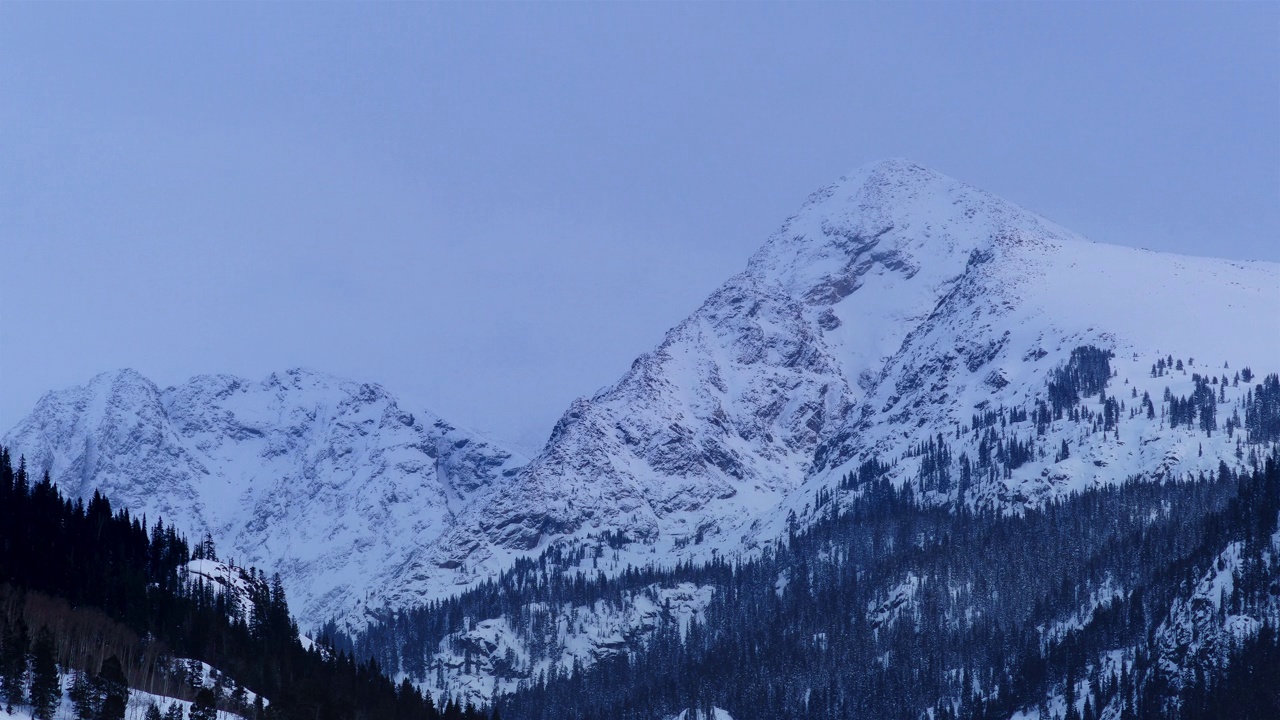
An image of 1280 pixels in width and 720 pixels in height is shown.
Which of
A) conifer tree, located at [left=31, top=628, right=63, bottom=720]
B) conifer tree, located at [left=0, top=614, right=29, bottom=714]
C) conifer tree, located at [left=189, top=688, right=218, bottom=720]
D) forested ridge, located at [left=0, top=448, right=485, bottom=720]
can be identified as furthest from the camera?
conifer tree, located at [left=189, top=688, right=218, bottom=720]

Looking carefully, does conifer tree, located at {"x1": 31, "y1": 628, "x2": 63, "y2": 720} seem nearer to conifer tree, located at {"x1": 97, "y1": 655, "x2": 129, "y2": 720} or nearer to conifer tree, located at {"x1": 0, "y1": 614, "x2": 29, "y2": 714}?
conifer tree, located at {"x1": 0, "y1": 614, "x2": 29, "y2": 714}

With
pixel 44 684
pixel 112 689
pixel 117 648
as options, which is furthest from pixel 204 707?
pixel 117 648

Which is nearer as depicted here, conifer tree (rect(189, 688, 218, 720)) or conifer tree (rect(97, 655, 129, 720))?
conifer tree (rect(97, 655, 129, 720))

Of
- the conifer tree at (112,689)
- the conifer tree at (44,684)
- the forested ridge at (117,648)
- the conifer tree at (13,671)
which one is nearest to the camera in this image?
the conifer tree at (44,684)

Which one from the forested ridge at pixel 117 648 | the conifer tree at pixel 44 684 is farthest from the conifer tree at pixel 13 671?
the conifer tree at pixel 44 684

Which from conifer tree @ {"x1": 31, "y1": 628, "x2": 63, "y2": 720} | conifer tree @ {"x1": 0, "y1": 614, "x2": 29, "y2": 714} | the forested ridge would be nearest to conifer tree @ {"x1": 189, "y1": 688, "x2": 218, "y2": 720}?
the forested ridge

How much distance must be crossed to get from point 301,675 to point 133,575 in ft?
76.5

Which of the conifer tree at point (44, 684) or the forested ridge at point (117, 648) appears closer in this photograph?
the conifer tree at point (44, 684)

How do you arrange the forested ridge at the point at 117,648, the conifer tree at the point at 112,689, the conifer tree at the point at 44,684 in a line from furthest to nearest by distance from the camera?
1. the forested ridge at the point at 117,648
2. the conifer tree at the point at 112,689
3. the conifer tree at the point at 44,684

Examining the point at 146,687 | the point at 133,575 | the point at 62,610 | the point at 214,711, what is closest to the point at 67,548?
the point at 133,575

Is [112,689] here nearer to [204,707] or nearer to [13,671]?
[204,707]

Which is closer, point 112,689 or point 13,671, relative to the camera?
point 13,671

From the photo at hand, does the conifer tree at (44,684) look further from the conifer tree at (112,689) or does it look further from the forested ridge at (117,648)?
the conifer tree at (112,689)

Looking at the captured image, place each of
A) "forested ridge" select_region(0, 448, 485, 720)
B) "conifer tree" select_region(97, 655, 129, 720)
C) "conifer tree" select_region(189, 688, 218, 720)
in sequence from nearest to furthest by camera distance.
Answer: "conifer tree" select_region(97, 655, 129, 720) < "forested ridge" select_region(0, 448, 485, 720) < "conifer tree" select_region(189, 688, 218, 720)
